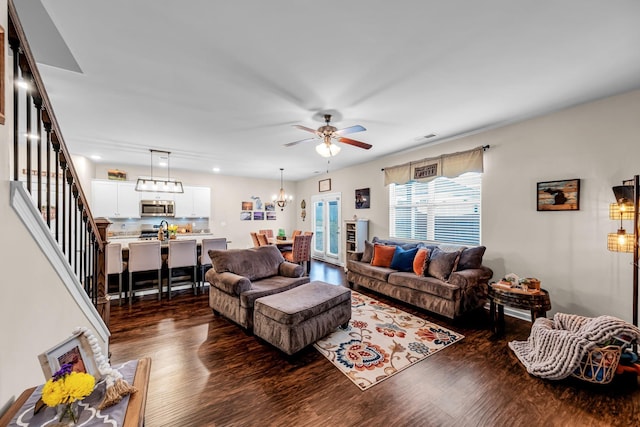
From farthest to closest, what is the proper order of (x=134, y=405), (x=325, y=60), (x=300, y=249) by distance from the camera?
(x=300, y=249)
(x=325, y=60)
(x=134, y=405)

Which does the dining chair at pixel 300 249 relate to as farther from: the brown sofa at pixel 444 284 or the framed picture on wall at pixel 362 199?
the brown sofa at pixel 444 284

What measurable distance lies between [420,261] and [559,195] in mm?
1876

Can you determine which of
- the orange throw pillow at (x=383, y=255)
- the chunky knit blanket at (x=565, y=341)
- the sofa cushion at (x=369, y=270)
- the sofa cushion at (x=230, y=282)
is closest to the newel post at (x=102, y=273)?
the sofa cushion at (x=230, y=282)

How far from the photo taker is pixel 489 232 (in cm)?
387

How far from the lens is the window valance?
396 cm

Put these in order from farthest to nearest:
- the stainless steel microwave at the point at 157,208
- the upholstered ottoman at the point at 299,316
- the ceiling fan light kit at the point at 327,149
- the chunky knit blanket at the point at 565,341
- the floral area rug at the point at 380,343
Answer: the stainless steel microwave at the point at 157,208
the ceiling fan light kit at the point at 327,149
the upholstered ottoman at the point at 299,316
the floral area rug at the point at 380,343
the chunky knit blanket at the point at 565,341

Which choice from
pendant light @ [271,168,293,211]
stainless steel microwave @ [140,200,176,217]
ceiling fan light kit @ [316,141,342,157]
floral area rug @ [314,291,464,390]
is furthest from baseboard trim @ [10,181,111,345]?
pendant light @ [271,168,293,211]

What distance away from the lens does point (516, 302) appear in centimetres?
278

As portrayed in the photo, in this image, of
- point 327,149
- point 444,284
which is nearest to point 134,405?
point 327,149

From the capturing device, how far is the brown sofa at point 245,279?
301cm

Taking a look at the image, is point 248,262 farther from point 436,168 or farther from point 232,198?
point 232,198

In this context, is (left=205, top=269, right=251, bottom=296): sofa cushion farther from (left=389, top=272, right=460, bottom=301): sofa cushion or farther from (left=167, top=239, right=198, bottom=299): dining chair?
(left=389, top=272, right=460, bottom=301): sofa cushion

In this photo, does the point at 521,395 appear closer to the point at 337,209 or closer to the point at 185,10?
the point at 185,10

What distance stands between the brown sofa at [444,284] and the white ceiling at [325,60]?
77.5 inches
